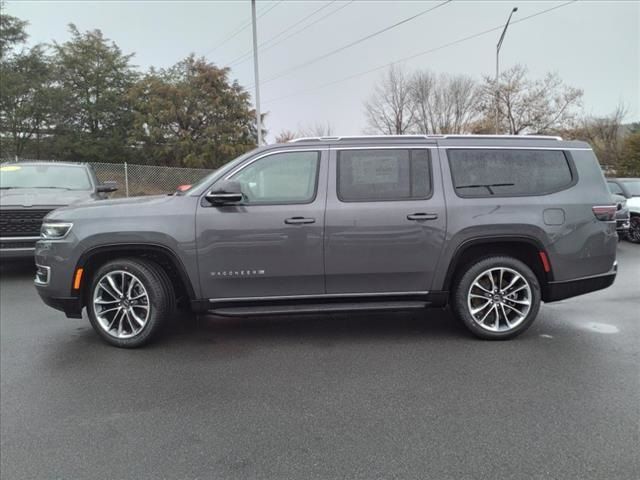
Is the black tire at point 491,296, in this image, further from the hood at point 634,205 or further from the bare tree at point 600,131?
the bare tree at point 600,131

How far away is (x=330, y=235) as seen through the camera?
13.7 ft

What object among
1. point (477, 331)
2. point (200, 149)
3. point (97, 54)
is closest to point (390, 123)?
point (200, 149)

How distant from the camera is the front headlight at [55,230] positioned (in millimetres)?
4184

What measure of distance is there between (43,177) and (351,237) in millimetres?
6676

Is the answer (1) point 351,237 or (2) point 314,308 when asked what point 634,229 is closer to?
(1) point 351,237

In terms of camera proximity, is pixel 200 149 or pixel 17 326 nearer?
pixel 17 326

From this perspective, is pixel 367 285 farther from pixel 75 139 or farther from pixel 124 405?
pixel 75 139

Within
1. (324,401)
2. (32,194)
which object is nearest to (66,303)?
(324,401)

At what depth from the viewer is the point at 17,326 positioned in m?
5.04

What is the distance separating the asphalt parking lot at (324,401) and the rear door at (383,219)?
0.68 m

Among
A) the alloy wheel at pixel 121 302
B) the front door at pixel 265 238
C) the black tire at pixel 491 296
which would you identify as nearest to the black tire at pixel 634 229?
the black tire at pixel 491 296

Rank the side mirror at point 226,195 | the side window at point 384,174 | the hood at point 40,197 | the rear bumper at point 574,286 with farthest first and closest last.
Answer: the hood at point 40,197 → the rear bumper at point 574,286 → the side window at point 384,174 → the side mirror at point 226,195

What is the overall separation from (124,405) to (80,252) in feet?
5.23

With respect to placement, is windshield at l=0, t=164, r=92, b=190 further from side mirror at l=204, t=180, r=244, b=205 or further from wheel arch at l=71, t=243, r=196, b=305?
side mirror at l=204, t=180, r=244, b=205
